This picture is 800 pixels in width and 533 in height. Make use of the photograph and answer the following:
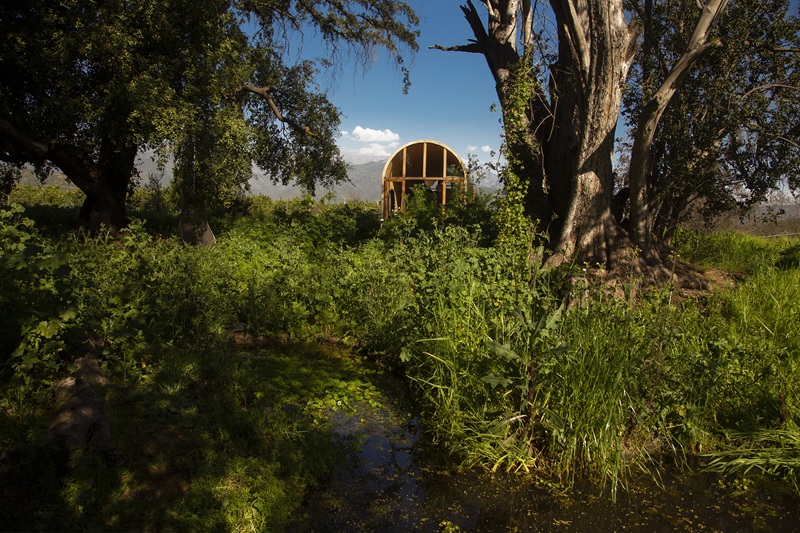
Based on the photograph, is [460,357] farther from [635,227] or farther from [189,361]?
[635,227]

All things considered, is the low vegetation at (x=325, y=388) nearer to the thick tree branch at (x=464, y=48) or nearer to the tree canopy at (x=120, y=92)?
the tree canopy at (x=120, y=92)

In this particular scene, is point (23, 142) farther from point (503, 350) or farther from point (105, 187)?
point (503, 350)

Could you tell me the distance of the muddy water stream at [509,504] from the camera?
3.24 metres

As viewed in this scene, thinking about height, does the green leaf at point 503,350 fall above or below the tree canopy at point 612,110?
below

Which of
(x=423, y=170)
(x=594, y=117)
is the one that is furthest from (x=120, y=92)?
(x=423, y=170)

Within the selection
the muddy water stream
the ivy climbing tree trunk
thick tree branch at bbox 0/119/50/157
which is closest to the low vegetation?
the muddy water stream

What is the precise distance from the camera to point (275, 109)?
1422cm

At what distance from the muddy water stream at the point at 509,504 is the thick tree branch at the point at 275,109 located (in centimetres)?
1144

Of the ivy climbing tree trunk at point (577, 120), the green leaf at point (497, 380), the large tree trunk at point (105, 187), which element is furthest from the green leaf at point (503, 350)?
the large tree trunk at point (105, 187)

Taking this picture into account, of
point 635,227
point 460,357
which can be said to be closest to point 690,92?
point 635,227

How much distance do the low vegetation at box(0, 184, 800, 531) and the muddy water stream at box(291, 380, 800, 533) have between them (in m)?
0.15

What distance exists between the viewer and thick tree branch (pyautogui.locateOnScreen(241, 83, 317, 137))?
44.3ft

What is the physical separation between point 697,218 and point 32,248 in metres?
14.3

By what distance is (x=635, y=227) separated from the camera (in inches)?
335
